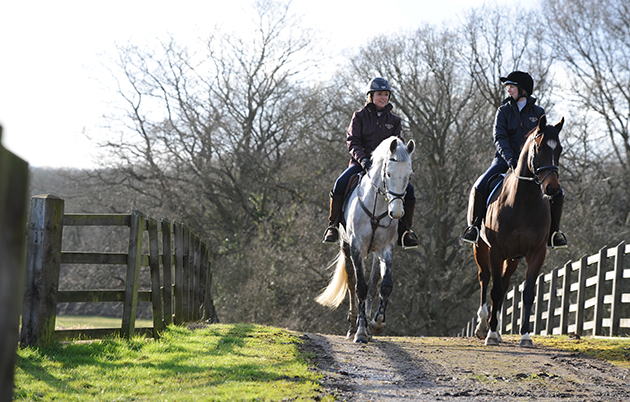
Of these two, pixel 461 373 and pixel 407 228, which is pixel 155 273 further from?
pixel 461 373

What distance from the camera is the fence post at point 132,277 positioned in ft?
22.9

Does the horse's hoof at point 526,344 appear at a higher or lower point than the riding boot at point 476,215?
lower

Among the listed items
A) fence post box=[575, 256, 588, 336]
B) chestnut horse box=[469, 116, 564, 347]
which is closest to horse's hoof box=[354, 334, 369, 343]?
chestnut horse box=[469, 116, 564, 347]

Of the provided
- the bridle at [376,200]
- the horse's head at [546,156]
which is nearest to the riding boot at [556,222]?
the horse's head at [546,156]

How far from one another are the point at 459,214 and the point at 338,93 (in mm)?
6489

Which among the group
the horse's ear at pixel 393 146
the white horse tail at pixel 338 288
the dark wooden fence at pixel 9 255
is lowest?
the white horse tail at pixel 338 288

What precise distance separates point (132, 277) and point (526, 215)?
15.7ft

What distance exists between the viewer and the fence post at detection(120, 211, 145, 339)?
6.98m

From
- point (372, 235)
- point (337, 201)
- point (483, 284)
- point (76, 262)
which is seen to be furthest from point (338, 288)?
point (76, 262)

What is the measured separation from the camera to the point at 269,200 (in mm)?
25609

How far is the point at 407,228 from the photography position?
8.69 m

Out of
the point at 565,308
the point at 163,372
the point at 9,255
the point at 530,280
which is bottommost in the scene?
the point at 163,372

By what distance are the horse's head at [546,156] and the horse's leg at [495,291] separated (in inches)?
53.8

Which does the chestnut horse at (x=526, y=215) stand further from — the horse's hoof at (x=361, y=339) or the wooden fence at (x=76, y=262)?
the wooden fence at (x=76, y=262)
